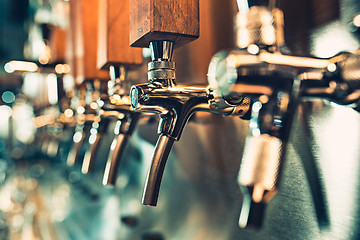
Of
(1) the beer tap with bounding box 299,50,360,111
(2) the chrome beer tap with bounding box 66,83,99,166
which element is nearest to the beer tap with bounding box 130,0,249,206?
(1) the beer tap with bounding box 299,50,360,111

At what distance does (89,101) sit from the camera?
2.92 feet

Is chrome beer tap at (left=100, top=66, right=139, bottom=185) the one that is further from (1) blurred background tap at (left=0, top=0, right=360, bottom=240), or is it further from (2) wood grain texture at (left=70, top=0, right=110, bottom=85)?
(2) wood grain texture at (left=70, top=0, right=110, bottom=85)

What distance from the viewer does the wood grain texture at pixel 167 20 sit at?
0.47 metres

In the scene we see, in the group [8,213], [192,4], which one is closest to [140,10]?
[192,4]

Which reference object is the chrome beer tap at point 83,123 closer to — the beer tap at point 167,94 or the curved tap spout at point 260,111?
the beer tap at point 167,94

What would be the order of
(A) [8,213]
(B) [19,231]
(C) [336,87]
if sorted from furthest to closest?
1. (A) [8,213]
2. (B) [19,231]
3. (C) [336,87]

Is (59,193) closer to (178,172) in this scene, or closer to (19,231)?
(19,231)

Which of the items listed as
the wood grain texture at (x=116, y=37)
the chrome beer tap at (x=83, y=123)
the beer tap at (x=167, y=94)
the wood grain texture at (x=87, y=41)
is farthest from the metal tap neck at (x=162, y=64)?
the wood grain texture at (x=87, y=41)

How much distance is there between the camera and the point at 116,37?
29.5 inches

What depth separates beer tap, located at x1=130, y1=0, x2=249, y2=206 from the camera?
0.46 m

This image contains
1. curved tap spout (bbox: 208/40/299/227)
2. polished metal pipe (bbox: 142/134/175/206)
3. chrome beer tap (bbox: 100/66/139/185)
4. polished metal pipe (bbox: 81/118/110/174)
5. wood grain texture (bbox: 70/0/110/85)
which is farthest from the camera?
wood grain texture (bbox: 70/0/110/85)

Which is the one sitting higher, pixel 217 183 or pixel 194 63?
pixel 194 63

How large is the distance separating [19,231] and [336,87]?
1.94m

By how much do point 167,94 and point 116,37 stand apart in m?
0.34
